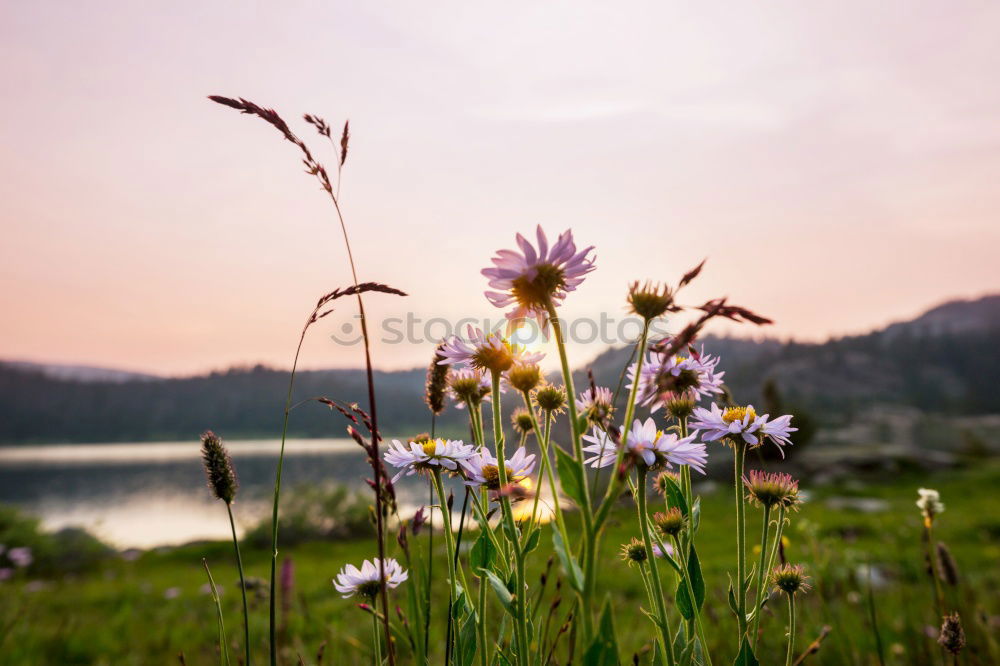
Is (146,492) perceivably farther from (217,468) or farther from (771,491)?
(771,491)

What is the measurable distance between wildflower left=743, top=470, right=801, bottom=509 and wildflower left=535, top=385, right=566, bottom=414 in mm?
552

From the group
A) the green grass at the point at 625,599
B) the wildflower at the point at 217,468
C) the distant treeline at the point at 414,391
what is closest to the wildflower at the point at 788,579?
the green grass at the point at 625,599

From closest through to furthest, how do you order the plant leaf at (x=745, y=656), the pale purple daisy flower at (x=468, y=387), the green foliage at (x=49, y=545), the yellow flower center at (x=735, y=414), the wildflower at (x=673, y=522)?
the plant leaf at (x=745, y=656) < the wildflower at (x=673, y=522) < the yellow flower center at (x=735, y=414) < the pale purple daisy flower at (x=468, y=387) < the green foliage at (x=49, y=545)

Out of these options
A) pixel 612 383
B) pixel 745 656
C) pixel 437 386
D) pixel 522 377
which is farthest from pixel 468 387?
pixel 612 383

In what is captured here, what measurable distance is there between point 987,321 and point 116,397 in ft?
828

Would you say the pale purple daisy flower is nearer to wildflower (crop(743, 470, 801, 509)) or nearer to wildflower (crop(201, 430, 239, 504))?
wildflower (crop(201, 430, 239, 504))

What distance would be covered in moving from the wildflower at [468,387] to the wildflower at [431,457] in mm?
188

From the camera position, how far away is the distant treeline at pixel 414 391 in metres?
92.2

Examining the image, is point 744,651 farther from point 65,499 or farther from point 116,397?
point 116,397

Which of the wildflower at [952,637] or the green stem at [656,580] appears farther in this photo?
the wildflower at [952,637]

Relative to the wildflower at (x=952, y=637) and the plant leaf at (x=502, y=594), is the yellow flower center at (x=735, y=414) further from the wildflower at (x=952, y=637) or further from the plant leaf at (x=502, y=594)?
the wildflower at (x=952, y=637)

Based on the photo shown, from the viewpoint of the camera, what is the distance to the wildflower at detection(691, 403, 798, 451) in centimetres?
159

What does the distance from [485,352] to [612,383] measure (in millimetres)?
67083

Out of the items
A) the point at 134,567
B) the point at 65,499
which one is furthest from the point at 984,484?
the point at 65,499
